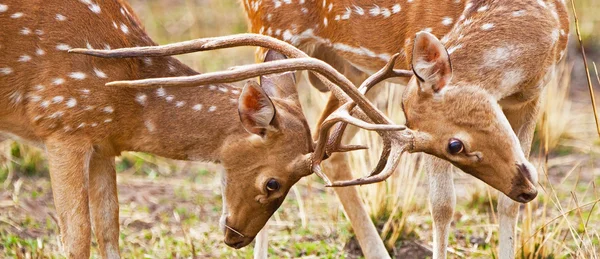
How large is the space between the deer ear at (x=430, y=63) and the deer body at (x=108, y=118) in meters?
0.62

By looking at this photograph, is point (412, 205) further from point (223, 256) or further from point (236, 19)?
point (236, 19)

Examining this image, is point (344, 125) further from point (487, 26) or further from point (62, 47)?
point (62, 47)

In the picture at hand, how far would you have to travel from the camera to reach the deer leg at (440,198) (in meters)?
6.12

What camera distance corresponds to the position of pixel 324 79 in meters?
5.48

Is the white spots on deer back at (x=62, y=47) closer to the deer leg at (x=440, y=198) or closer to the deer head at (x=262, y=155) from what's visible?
the deer head at (x=262, y=155)

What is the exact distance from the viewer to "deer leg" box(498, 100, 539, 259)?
20.3 ft

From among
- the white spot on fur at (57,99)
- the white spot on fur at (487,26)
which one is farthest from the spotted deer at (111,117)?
the white spot on fur at (487,26)

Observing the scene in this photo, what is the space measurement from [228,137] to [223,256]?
1.47m

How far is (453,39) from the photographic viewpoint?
5777mm

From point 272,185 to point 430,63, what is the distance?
97cm

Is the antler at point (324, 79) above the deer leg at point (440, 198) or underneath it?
above

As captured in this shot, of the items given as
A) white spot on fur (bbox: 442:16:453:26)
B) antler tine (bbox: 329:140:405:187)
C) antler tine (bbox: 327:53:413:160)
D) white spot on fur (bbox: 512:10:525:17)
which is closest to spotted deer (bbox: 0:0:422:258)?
antler tine (bbox: 327:53:413:160)

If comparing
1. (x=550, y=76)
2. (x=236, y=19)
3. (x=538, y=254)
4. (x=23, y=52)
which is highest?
(x=236, y=19)

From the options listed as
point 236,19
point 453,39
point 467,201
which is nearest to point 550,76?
point 453,39
